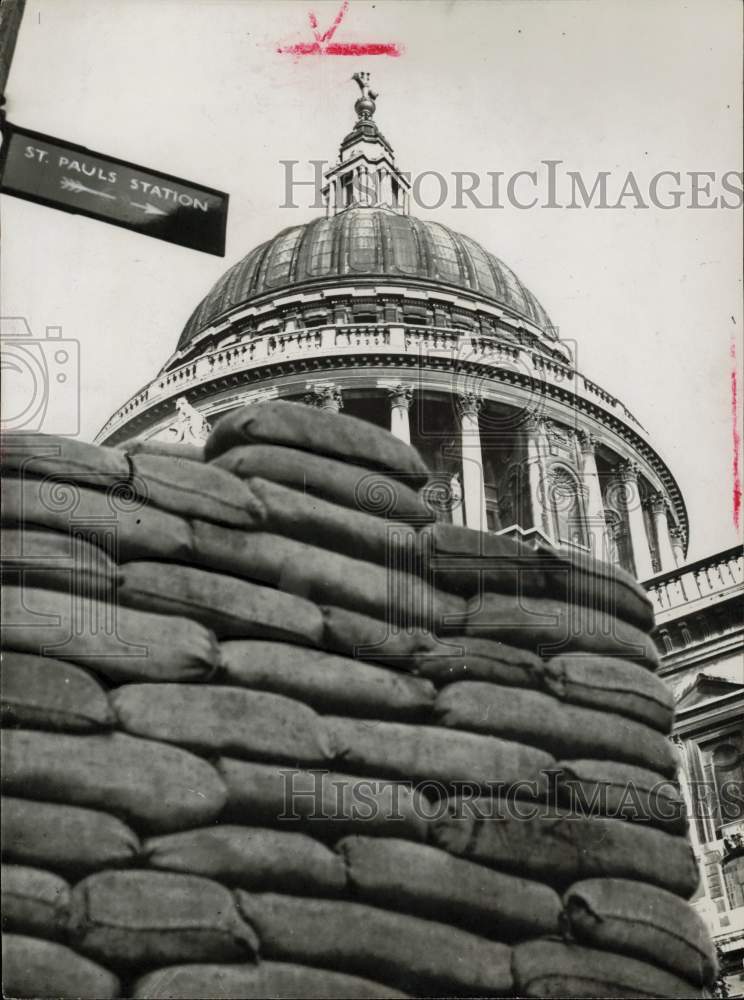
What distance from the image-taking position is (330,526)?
4.71 m

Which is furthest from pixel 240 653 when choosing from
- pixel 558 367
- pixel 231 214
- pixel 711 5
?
pixel 558 367

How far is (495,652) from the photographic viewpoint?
4754 millimetres

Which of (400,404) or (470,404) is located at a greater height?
(400,404)

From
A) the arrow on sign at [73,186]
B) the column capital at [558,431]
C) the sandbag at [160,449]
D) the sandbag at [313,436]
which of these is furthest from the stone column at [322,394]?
the sandbag at [313,436]

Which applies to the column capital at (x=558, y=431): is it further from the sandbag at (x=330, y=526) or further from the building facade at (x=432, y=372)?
the sandbag at (x=330, y=526)

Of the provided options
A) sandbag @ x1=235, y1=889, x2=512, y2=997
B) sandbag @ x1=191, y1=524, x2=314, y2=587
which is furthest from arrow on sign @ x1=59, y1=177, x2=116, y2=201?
sandbag @ x1=235, y1=889, x2=512, y2=997

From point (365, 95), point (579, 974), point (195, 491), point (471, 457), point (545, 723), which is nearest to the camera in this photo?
point (579, 974)

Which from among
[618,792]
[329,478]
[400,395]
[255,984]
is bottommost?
[255,984]

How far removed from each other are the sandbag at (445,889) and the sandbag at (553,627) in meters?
0.97

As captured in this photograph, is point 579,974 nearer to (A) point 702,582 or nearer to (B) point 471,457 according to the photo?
(A) point 702,582

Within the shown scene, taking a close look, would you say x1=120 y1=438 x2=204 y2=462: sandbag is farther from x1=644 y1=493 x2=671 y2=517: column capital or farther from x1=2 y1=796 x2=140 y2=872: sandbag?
x1=644 y1=493 x2=671 y2=517: column capital

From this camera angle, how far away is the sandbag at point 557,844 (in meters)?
4.30

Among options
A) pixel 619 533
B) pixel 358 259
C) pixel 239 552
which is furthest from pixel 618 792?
pixel 358 259

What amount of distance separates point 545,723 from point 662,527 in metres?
22.4
